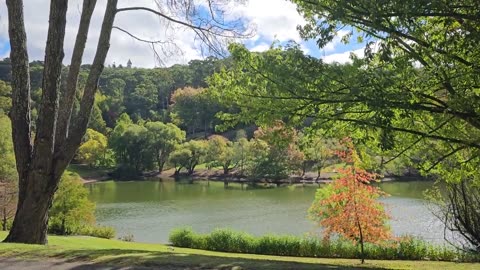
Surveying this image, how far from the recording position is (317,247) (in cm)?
1947

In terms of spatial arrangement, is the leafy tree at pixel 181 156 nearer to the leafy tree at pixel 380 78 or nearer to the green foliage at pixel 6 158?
the green foliage at pixel 6 158

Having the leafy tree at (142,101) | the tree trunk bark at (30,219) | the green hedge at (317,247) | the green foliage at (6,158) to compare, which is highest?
the leafy tree at (142,101)

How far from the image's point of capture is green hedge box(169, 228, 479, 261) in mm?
18000

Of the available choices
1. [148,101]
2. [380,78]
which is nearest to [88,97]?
[380,78]

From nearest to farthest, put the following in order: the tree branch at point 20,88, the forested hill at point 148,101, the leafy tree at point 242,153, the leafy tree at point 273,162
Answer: the tree branch at point 20,88 < the leafy tree at point 273,162 < the leafy tree at point 242,153 < the forested hill at point 148,101

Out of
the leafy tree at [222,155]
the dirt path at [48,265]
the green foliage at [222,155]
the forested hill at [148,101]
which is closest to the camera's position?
the dirt path at [48,265]

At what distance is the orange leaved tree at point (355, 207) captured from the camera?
1688 centimetres

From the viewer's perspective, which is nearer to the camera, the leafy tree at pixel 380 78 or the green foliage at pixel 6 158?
the leafy tree at pixel 380 78

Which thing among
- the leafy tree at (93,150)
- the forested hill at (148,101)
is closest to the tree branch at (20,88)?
the leafy tree at (93,150)

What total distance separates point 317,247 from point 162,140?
60.3 metres

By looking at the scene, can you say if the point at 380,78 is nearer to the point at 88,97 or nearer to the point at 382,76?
the point at 382,76

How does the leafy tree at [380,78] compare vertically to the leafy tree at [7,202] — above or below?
above

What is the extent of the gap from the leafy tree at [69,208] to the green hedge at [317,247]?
740 cm

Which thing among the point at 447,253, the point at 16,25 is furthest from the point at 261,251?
the point at 16,25
